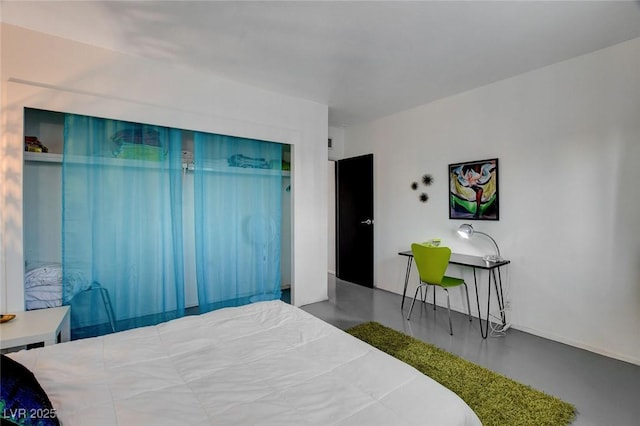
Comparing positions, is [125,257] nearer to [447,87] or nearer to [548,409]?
[548,409]

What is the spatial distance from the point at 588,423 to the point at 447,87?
3171mm

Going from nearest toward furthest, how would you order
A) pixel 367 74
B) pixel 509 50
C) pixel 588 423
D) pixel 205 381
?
pixel 205 381
pixel 588 423
pixel 509 50
pixel 367 74

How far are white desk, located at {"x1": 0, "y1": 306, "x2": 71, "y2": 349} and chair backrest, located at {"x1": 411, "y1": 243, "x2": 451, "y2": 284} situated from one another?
10.3ft

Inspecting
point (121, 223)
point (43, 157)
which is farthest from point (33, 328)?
point (43, 157)

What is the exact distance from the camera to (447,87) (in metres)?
3.47

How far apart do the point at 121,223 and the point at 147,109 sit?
107cm

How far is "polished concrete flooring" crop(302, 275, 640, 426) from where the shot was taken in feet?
6.44

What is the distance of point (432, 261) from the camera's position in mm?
3186

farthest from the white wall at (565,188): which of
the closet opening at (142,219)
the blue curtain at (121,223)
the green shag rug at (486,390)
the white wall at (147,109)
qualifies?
the blue curtain at (121,223)

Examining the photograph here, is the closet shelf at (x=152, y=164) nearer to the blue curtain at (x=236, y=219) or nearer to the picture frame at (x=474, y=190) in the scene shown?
the blue curtain at (x=236, y=219)

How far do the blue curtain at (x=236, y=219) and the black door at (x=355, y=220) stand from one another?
1740 mm

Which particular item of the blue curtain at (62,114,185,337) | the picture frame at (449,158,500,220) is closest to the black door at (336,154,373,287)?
the picture frame at (449,158,500,220)

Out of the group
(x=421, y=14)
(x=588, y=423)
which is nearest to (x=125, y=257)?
(x=421, y=14)

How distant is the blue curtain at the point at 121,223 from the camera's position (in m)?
2.58
